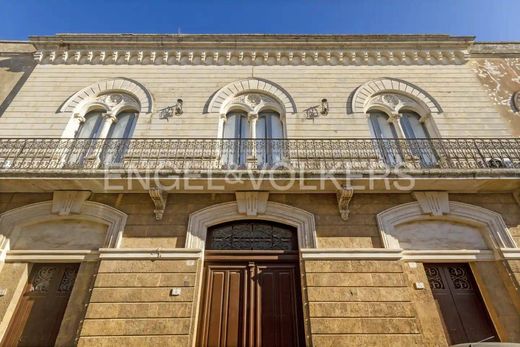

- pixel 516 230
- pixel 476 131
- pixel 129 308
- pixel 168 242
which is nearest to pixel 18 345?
pixel 129 308

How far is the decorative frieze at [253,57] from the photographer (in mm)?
9312

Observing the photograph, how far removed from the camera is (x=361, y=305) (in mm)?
5027

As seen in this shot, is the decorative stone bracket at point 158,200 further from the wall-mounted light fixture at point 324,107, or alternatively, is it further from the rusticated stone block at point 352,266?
the wall-mounted light fixture at point 324,107

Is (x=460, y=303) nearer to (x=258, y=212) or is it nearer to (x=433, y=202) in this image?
(x=433, y=202)

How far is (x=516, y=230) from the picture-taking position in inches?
234

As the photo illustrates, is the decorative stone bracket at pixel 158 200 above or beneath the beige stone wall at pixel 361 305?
above

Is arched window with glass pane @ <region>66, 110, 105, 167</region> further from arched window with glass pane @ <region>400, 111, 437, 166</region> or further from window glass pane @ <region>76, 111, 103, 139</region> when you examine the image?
arched window with glass pane @ <region>400, 111, 437, 166</region>

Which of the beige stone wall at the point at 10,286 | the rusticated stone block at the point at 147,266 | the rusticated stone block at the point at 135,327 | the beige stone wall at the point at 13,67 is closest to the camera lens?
the rusticated stone block at the point at 135,327

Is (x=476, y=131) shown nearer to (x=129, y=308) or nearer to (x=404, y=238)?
(x=404, y=238)

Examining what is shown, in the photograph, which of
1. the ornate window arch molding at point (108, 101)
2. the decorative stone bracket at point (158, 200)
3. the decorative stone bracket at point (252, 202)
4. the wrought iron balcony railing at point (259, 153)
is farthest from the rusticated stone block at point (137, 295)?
A: the ornate window arch molding at point (108, 101)

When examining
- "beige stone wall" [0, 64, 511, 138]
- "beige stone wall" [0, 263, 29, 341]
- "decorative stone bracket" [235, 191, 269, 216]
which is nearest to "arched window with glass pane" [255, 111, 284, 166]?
"beige stone wall" [0, 64, 511, 138]

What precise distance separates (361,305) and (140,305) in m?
3.90

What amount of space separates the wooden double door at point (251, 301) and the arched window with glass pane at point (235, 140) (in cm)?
237

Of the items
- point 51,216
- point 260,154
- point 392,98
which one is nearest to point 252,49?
point 260,154
